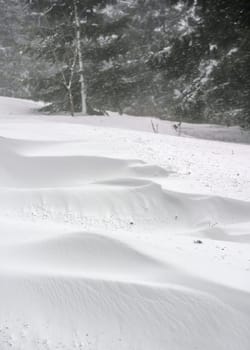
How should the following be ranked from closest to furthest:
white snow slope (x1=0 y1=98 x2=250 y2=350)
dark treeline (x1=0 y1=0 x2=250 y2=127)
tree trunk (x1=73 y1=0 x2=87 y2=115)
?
white snow slope (x1=0 y1=98 x2=250 y2=350), dark treeline (x1=0 y1=0 x2=250 y2=127), tree trunk (x1=73 y1=0 x2=87 y2=115)

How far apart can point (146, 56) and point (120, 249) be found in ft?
31.7

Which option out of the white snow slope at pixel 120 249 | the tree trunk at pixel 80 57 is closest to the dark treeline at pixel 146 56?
Result: the tree trunk at pixel 80 57

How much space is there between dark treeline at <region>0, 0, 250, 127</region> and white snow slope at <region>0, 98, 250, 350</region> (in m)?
5.50

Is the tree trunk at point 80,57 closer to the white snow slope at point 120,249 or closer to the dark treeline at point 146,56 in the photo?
the dark treeline at point 146,56

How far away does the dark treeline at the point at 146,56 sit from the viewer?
1097 cm

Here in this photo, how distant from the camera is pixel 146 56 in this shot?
12.0 metres

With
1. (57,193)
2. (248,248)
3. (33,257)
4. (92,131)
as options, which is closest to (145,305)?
(33,257)

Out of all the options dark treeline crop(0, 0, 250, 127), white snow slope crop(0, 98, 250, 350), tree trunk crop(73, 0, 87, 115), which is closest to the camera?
white snow slope crop(0, 98, 250, 350)

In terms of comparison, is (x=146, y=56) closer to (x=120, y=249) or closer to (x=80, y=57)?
(x=80, y=57)

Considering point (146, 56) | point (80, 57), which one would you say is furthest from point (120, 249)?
point (80, 57)

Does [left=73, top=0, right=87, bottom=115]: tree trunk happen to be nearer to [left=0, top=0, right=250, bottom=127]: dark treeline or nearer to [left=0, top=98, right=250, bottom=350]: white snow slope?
[left=0, top=0, right=250, bottom=127]: dark treeline

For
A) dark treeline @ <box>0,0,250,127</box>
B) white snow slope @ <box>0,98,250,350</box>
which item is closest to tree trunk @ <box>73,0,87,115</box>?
dark treeline @ <box>0,0,250,127</box>

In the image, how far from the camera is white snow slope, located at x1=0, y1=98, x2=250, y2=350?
269 cm

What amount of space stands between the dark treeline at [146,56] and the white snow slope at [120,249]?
5503mm
